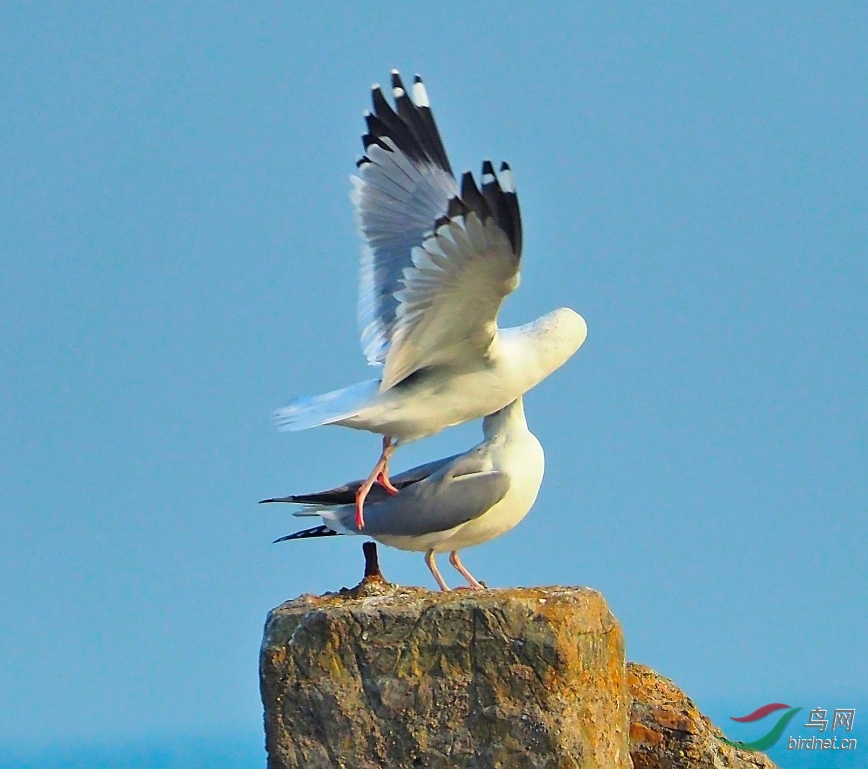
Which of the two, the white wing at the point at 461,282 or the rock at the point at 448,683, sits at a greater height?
the white wing at the point at 461,282

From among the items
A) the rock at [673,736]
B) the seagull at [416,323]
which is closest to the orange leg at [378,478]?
the seagull at [416,323]

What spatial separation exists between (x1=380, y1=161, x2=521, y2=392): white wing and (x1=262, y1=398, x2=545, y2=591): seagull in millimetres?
846

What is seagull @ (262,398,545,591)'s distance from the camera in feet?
30.7

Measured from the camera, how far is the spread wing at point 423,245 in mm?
7957

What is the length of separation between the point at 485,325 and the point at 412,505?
137 centimetres

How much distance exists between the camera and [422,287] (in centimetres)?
843

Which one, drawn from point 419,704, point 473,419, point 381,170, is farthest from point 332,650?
point 381,170

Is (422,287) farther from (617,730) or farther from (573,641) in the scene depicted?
(617,730)

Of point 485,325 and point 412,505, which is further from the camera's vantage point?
point 412,505

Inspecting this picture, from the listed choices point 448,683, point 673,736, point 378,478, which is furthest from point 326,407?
point 673,736

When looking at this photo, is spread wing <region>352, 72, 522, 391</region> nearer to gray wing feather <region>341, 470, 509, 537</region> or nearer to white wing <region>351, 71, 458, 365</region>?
white wing <region>351, 71, 458, 365</region>

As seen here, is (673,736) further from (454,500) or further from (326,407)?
(326,407)

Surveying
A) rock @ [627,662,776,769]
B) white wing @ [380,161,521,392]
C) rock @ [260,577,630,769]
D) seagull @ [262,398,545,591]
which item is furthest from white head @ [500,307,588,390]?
rock @ [627,662,776,769]

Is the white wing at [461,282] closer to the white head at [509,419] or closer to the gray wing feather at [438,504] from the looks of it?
the gray wing feather at [438,504]
